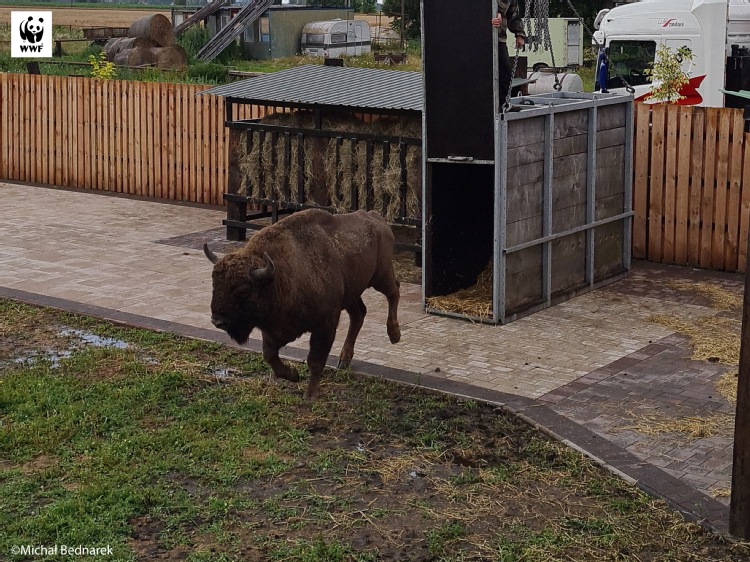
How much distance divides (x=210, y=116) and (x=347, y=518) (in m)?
11.4

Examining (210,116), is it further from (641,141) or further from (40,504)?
(40,504)

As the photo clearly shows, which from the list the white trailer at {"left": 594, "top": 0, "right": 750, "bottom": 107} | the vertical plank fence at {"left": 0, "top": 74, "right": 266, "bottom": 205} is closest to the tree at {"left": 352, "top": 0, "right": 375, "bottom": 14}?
the white trailer at {"left": 594, "top": 0, "right": 750, "bottom": 107}

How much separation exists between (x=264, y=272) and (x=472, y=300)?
4.10 meters

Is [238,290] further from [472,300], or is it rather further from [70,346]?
[472,300]

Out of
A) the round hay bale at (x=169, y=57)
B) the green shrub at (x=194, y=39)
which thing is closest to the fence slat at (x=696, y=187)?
the round hay bale at (x=169, y=57)

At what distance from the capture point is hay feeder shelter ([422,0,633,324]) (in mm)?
10977

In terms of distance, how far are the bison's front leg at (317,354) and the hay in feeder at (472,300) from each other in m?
2.81

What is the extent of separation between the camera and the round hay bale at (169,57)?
42.0 meters

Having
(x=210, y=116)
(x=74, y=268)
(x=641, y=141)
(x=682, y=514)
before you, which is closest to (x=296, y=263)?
(x=682, y=514)

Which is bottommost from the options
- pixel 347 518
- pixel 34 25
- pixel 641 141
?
pixel 347 518

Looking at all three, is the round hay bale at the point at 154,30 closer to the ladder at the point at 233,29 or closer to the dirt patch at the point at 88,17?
the ladder at the point at 233,29

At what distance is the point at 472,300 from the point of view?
38.6 ft

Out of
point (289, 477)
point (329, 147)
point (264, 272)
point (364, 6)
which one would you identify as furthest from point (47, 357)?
point (364, 6)

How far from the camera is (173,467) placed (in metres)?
7.48
